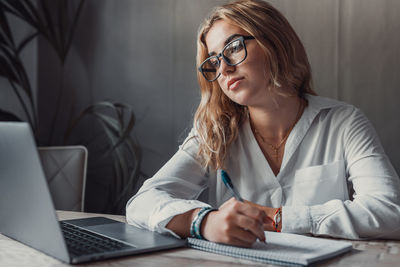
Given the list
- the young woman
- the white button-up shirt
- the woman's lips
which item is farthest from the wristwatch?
the woman's lips

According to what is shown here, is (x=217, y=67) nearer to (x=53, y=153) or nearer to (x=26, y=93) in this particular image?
(x=53, y=153)

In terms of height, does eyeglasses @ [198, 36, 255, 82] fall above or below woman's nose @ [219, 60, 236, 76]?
above

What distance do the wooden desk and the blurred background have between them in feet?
4.34

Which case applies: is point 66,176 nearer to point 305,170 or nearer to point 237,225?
point 305,170

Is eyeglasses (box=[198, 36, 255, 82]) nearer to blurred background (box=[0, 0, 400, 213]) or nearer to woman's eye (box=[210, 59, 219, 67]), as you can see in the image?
woman's eye (box=[210, 59, 219, 67])

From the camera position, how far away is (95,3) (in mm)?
3064

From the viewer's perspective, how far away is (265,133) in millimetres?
1824

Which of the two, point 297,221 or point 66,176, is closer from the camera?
point 297,221

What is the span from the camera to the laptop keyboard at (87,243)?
3.16 ft

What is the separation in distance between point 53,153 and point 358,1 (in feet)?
5.77

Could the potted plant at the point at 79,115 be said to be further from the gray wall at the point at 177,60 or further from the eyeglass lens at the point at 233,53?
the eyeglass lens at the point at 233,53

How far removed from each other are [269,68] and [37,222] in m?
1.11

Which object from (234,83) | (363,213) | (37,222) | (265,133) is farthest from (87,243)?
(265,133)

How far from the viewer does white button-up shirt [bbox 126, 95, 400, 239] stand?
1447mm
